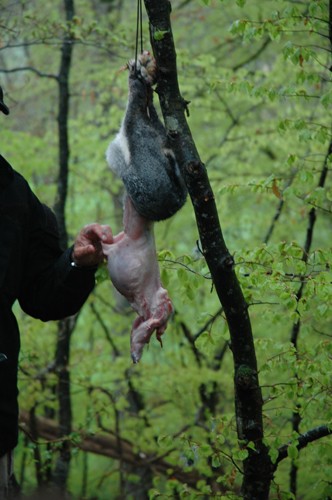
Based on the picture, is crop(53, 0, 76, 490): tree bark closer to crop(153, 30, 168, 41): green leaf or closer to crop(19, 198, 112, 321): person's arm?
crop(19, 198, 112, 321): person's arm

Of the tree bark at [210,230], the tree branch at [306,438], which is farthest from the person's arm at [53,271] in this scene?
the tree branch at [306,438]

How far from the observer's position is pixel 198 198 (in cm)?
258

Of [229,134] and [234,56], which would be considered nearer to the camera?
[229,134]

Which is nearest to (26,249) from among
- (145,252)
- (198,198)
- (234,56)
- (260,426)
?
(145,252)

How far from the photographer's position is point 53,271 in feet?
9.57

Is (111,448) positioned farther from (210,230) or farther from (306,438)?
(210,230)

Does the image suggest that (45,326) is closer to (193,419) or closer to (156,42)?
(193,419)

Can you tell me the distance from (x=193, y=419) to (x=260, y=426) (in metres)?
4.58

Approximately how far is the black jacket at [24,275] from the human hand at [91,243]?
0.23 ft

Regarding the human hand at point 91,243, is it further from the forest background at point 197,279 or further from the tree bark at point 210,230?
the tree bark at point 210,230

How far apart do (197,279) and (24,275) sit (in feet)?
2.49

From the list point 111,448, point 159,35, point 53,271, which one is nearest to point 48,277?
point 53,271

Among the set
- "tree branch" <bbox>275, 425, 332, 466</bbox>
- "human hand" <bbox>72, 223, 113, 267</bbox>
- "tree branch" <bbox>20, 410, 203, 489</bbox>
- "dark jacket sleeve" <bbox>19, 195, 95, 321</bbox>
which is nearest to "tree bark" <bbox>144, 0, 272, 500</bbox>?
"tree branch" <bbox>275, 425, 332, 466</bbox>

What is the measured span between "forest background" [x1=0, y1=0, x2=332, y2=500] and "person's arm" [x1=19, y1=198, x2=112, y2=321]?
11cm
